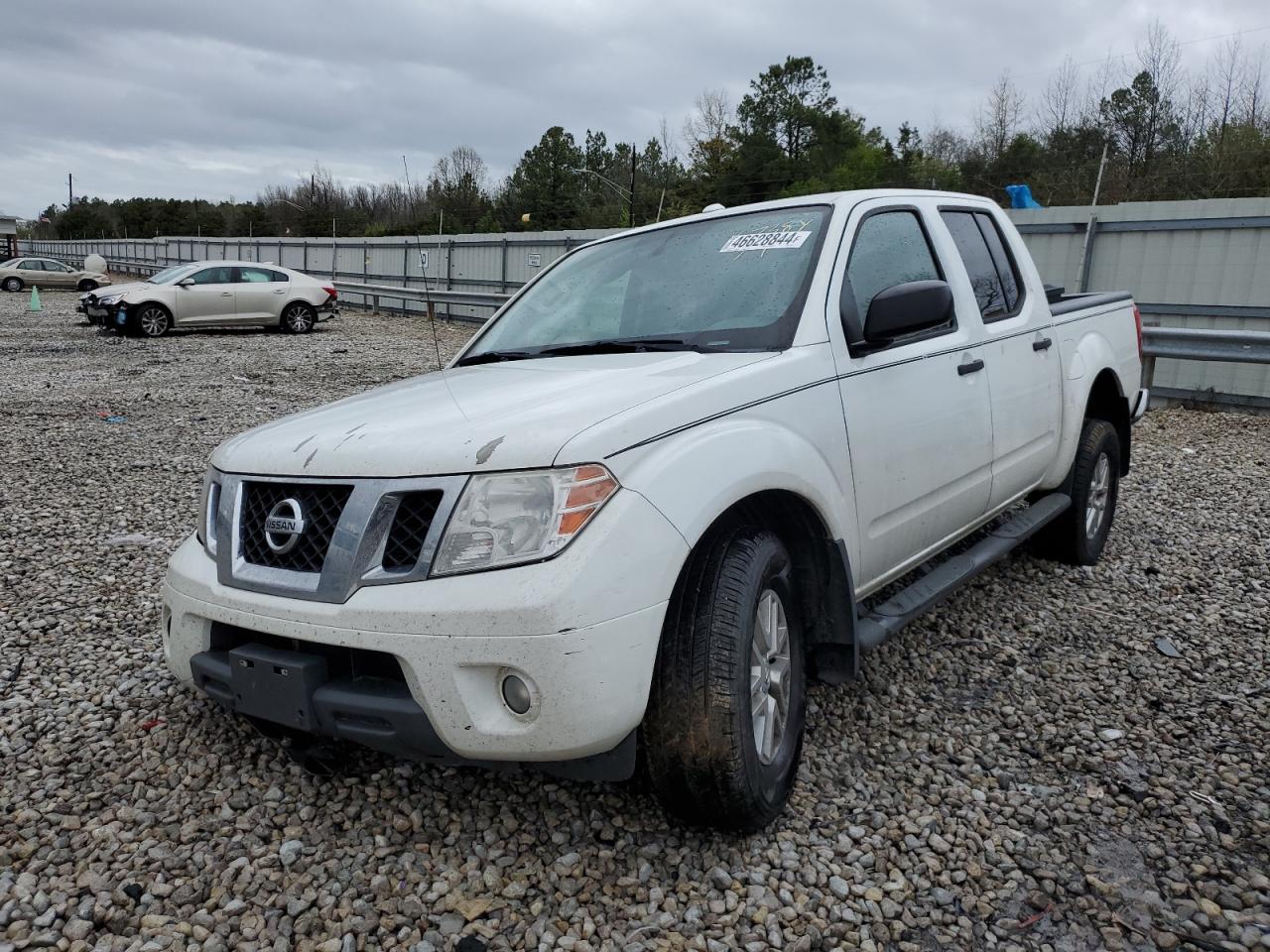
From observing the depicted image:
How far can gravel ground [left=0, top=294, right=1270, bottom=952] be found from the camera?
2.36 metres

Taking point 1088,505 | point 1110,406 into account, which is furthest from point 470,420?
point 1110,406

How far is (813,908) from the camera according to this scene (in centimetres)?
240

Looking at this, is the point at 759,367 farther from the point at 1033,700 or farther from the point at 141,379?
the point at 141,379

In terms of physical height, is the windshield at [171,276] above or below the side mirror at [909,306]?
above

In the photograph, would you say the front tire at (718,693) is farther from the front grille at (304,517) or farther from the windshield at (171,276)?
the windshield at (171,276)

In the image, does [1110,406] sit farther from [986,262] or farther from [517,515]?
[517,515]

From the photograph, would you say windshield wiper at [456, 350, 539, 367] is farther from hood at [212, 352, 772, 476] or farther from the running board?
the running board

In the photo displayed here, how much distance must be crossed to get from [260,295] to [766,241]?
18373mm

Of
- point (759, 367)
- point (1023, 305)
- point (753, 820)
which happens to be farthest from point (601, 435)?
point (1023, 305)

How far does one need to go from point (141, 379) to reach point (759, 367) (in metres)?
12.4

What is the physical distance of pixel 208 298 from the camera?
19297 millimetres

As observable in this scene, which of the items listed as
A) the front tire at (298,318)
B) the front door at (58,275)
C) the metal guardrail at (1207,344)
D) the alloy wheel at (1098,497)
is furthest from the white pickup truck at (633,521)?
the front door at (58,275)

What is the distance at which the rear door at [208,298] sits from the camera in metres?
19.1

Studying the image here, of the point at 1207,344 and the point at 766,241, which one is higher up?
the point at 766,241
